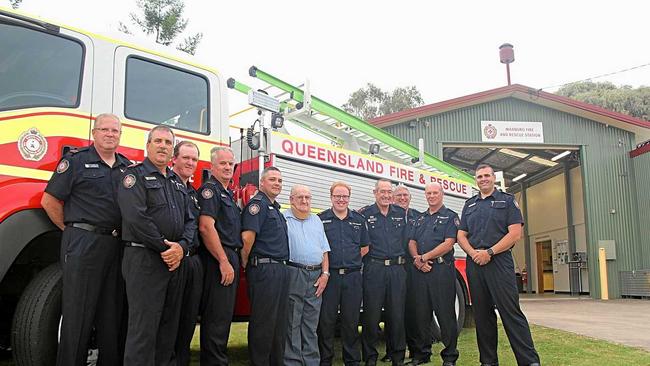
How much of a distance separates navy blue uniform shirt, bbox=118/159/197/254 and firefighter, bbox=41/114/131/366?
0.24 meters

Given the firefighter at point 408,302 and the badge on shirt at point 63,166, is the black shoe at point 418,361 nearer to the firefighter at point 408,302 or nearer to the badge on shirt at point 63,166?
the firefighter at point 408,302

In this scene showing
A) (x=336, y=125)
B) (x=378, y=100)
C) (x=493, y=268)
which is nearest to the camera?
(x=493, y=268)

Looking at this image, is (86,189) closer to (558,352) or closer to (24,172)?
(24,172)

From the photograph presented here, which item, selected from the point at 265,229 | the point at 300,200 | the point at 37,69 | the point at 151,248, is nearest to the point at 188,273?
the point at 151,248

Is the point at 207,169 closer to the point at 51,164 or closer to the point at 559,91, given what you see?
the point at 51,164

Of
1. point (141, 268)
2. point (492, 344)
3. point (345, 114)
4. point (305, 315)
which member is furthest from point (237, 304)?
point (345, 114)

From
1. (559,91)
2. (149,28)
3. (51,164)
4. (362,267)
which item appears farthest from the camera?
(559,91)

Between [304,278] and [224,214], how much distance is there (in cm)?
98

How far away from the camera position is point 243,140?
5438 millimetres

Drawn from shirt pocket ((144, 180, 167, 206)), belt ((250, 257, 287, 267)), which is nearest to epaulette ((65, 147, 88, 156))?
shirt pocket ((144, 180, 167, 206))

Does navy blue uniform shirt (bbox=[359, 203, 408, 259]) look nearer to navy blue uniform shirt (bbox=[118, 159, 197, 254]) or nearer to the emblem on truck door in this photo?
navy blue uniform shirt (bbox=[118, 159, 197, 254])

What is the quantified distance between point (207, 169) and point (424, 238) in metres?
2.38

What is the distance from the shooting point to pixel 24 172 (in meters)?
3.66

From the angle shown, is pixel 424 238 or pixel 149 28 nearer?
pixel 424 238
